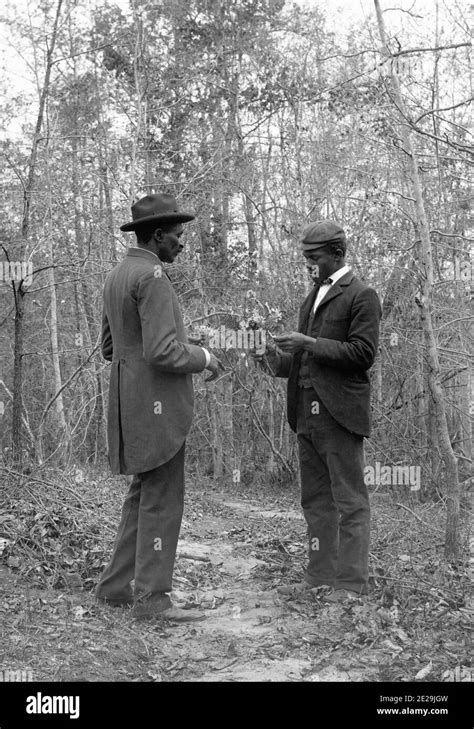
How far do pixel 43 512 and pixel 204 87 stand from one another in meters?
12.8

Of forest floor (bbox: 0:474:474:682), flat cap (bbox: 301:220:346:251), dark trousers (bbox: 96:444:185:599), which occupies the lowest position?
forest floor (bbox: 0:474:474:682)

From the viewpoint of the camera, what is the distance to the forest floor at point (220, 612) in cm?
391

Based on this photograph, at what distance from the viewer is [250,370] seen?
43.9ft

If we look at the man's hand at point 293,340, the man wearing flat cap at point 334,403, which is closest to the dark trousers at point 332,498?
the man wearing flat cap at point 334,403

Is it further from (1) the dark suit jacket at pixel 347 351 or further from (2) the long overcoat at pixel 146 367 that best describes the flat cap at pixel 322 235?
(2) the long overcoat at pixel 146 367

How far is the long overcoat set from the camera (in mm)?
4473

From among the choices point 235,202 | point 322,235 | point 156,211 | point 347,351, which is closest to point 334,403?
point 347,351

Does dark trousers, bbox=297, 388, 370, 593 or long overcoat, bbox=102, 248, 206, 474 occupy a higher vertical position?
long overcoat, bbox=102, 248, 206, 474

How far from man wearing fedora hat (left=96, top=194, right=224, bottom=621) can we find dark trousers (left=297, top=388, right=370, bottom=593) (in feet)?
2.69

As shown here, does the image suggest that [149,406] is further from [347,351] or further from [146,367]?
[347,351]

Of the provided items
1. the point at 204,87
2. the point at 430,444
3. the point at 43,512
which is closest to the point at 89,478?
the point at 43,512

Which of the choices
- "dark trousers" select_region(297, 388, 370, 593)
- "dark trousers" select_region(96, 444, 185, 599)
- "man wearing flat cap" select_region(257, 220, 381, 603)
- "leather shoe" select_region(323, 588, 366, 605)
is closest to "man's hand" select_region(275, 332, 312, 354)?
"man wearing flat cap" select_region(257, 220, 381, 603)

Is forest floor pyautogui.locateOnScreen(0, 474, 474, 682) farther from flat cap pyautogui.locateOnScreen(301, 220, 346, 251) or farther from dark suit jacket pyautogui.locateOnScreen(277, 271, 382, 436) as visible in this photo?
flat cap pyautogui.locateOnScreen(301, 220, 346, 251)
